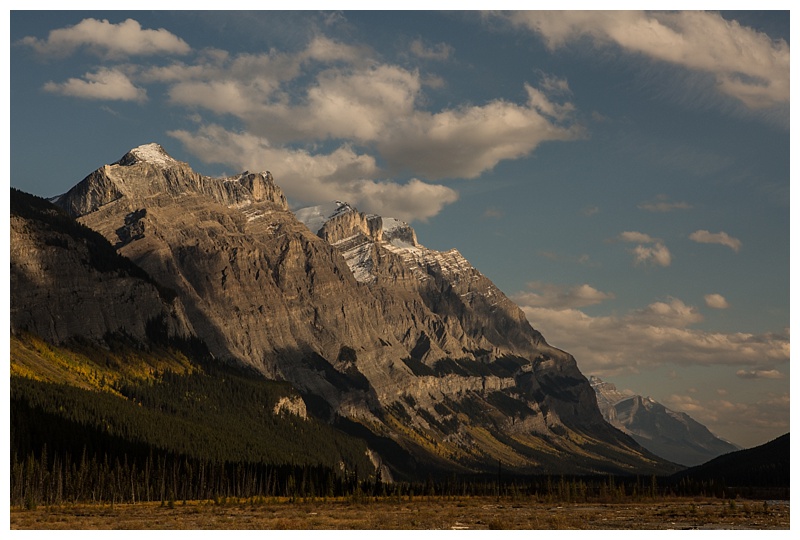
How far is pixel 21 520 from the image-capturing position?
158 meters
